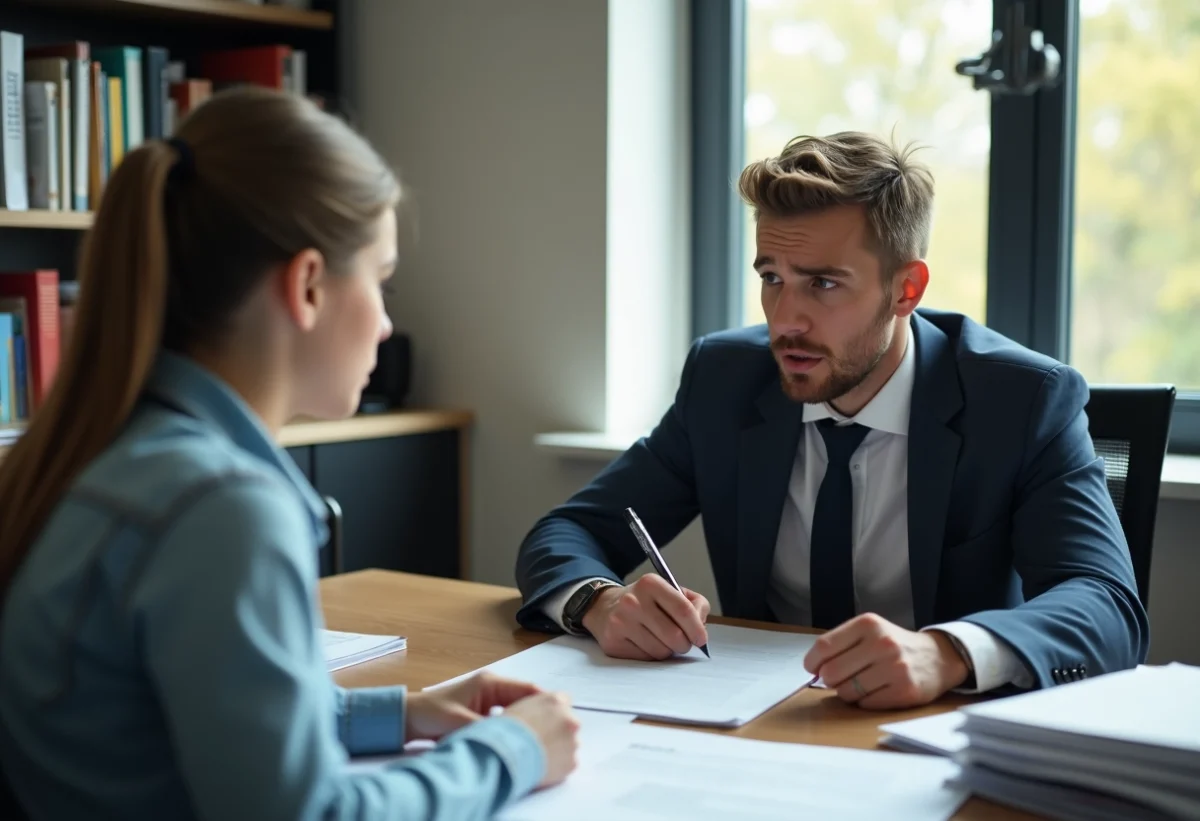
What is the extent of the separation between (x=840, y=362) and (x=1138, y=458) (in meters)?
0.39

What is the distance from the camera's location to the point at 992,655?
4.23 feet

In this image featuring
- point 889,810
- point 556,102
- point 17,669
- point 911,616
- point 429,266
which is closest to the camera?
point 17,669

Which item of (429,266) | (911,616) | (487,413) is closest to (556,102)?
(429,266)

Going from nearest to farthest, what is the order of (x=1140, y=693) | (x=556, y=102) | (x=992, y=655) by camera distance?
(x=1140, y=693) < (x=992, y=655) < (x=556, y=102)

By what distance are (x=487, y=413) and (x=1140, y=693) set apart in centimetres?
213

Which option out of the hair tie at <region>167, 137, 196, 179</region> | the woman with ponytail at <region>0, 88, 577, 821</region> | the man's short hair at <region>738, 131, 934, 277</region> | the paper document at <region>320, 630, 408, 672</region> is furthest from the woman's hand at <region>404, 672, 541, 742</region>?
the man's short hair at <region>738, 131, 934, 277</region>

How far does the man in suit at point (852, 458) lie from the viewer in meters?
1.60

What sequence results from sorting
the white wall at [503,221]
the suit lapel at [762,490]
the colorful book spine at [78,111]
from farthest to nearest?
1. the white wall at [503,221]
2. the colorful book spine at [78,111]
3. the suit lapel at [762,490]

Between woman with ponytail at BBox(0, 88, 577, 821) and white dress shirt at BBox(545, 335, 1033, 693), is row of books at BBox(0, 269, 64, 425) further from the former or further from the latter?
woman with ponytail at BBox(0, 88, 577, 821)

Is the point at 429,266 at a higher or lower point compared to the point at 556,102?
lower

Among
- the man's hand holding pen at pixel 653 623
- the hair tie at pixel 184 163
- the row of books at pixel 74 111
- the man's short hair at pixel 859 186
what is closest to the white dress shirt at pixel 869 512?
the man's short hair at pixel 859 186

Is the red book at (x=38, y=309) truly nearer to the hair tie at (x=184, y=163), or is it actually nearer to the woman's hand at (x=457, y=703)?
the woman's hand at (x=457, y=703)

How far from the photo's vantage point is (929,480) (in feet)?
5.49

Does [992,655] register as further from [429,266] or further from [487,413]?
[429,266]
